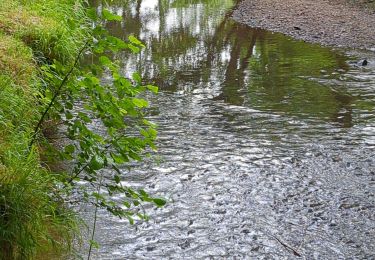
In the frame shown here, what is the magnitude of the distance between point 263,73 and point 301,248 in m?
7.76

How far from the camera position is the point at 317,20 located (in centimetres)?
1895

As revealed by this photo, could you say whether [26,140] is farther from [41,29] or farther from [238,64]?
[238,64]

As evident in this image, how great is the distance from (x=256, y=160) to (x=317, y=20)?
12722 millimetres

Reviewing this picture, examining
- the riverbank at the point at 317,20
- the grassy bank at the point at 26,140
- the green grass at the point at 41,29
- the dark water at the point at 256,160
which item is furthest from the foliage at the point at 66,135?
the riverbank at the point at 317,20

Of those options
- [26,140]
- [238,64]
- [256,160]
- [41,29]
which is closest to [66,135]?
[26,140]

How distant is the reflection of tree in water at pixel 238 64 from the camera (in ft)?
33.9

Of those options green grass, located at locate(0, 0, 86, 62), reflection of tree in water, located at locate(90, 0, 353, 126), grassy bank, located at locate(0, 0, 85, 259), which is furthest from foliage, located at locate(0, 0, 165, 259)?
reflection of tree in water, located at locate(90, 0, 353, 126)

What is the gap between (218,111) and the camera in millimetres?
9773

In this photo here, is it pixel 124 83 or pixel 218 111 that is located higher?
pixel 124 83

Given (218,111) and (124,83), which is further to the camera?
(218,111)

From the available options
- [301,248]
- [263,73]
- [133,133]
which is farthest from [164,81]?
[301,248]

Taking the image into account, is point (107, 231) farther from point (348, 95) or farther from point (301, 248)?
point (348, 95)

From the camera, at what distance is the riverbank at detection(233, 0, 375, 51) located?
1622 centimetres

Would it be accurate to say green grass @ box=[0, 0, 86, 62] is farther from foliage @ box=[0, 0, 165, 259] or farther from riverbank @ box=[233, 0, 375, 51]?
riverbank @ box=[233, 0, 375, 51]
